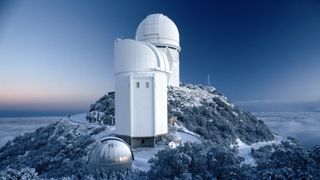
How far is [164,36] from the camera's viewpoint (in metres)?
38.4

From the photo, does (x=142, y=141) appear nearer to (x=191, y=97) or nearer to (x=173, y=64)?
(x=191, y=97)

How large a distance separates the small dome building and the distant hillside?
15.3 metres

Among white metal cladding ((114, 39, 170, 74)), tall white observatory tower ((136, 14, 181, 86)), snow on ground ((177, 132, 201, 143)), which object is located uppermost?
tall white observatory tower ((136, 14, 181, 86))

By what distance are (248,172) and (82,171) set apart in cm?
918

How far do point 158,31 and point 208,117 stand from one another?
15.5m

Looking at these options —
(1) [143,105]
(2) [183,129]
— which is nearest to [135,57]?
(1) [143,105]

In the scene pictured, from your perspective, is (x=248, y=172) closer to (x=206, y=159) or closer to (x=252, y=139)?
(x=206, y=159)

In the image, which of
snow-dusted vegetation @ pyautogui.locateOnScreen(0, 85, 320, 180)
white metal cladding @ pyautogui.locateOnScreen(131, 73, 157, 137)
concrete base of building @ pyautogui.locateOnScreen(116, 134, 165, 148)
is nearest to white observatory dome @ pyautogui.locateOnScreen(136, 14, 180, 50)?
snow-dusted vegetation @ pyautogui.locateOnScreen(0, 85, 320, 180)

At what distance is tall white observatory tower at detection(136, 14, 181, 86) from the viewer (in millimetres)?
38344

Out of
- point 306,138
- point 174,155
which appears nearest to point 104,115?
point 174,155

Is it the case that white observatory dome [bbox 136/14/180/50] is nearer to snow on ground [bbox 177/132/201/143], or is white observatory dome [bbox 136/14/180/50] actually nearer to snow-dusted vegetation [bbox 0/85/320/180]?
snow-dusted vegetation [bbox 0/85/320/180]

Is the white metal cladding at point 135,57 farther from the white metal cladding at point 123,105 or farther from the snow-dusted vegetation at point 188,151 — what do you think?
the snow-dusted vegetation at point 188,151

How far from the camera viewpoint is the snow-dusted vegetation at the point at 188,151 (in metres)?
10.1

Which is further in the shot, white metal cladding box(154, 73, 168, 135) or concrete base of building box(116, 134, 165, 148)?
white metal cladding box(154, 73, 168, 135)
